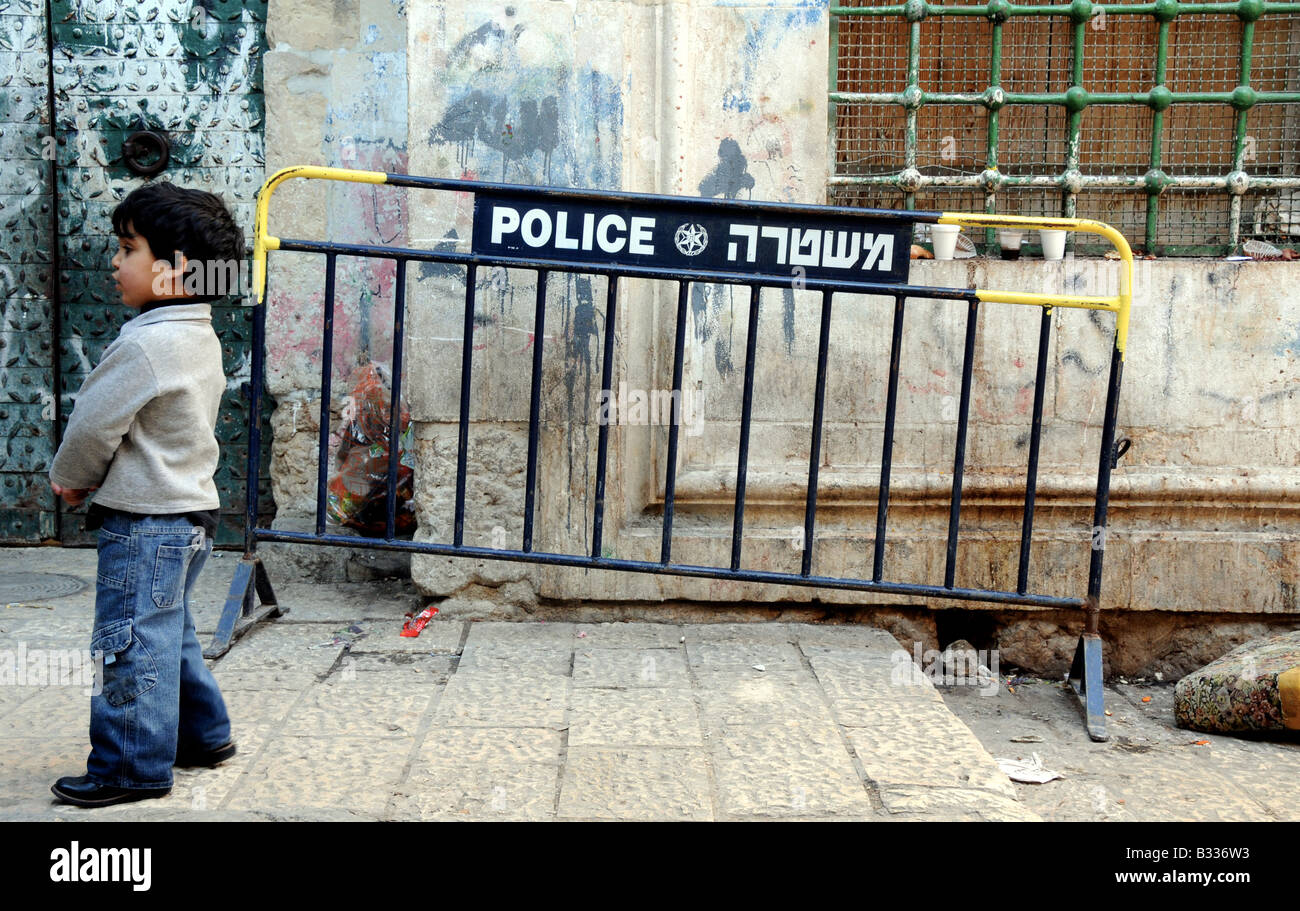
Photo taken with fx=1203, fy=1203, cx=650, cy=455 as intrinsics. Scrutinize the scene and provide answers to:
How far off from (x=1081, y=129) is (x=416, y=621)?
3074 millimetres

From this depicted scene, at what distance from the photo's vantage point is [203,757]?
2.95 metres

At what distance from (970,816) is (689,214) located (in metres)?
A: 1.95

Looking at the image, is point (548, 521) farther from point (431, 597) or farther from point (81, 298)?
point (81, 298)

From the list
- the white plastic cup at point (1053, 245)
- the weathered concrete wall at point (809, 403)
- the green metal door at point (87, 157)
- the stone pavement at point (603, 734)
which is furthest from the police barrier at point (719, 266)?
the green metal door at point (87, 157)

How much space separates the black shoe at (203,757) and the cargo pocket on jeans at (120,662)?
34 centimetres

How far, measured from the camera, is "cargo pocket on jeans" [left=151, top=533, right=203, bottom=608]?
8.85 feet

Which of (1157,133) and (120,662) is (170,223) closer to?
(120,662)

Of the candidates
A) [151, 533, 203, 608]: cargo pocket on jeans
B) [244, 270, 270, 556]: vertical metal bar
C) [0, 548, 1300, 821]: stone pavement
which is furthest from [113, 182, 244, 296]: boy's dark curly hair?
[0, 548, 1300, 821]: stone pavement

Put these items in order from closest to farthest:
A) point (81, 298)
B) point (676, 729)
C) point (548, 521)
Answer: point (676, 729) < point (548, 521) < point (81, 298)

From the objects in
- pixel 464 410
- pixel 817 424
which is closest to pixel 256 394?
pixel 464 410

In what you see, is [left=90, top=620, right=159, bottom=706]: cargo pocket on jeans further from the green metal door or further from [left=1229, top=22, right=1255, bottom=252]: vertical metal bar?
[left=1229, top=22, right=1255, bottom=252]: vertical metal bar

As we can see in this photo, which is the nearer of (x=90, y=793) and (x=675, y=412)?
(x=90, y=793)

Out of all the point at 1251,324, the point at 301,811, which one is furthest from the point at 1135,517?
the point at 301,811
